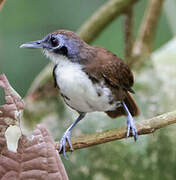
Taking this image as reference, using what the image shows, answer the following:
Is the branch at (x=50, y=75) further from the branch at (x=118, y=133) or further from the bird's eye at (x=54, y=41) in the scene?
the branch at (x=118, y=133)

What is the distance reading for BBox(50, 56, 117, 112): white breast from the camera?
1.54 metres

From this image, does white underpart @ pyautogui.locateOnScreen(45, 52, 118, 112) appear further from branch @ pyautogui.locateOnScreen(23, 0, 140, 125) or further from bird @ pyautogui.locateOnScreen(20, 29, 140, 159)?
branch @ pyautogui.locateOnScreen(23, 0, 140, 125)

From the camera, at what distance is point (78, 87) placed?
155 cm

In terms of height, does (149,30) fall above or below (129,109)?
above

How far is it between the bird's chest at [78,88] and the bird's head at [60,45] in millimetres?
31

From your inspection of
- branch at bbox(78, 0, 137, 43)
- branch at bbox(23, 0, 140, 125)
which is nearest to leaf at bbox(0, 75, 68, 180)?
branch at bbox(23, 0, 140, 125)

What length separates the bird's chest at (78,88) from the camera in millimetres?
1538

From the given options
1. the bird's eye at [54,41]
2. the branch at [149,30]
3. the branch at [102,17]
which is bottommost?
the branch at [149,30]

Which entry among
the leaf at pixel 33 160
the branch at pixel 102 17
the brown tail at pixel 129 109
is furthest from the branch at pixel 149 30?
the leaf at pixel 33 160

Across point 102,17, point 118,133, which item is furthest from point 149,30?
point 118,133

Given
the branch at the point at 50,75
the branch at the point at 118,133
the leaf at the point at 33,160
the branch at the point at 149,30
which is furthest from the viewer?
the branch at the point at 149,30

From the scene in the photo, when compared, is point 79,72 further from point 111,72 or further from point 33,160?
point 33,160

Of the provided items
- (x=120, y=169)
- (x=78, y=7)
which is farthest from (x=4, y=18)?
(x=120, y=169)

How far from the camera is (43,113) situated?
7.73 feet
